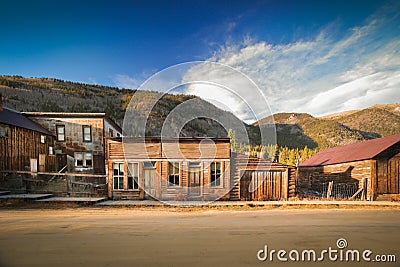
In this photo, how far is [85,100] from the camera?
243 ft

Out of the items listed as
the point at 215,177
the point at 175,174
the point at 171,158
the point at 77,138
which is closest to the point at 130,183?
the point at 175,174

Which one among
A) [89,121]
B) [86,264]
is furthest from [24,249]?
[89,121]

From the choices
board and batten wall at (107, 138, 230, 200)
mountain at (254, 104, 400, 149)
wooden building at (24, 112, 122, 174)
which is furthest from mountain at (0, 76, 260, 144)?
board and batten wall at (107, 138, 230, 200)

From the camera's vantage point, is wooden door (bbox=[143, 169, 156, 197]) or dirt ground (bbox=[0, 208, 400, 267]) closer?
dirt ground (bbox=[0, 208, 400, 267])

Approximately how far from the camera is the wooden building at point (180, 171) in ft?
53.0

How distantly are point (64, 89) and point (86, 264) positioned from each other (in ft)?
289

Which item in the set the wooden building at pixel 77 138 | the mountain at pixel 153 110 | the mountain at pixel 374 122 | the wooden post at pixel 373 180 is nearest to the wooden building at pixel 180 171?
the wooden post at pixel 373 180

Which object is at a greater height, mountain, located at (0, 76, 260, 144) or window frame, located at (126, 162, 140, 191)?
mountain, located at (0, 76, 260, 144)

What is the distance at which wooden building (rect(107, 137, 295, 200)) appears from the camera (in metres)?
16.1

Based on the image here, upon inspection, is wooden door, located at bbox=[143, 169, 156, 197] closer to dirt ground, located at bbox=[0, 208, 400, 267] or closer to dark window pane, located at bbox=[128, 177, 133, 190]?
dark window pane, located at bbox=[128, 177, 133, 190]

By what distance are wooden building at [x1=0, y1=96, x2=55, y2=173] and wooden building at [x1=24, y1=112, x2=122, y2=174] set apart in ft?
3.32

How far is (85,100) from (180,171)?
6988cm

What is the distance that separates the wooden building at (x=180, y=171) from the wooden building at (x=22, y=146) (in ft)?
27.3

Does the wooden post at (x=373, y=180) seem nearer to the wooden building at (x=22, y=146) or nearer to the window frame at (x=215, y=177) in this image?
the window frame at (x=215, y=177)
